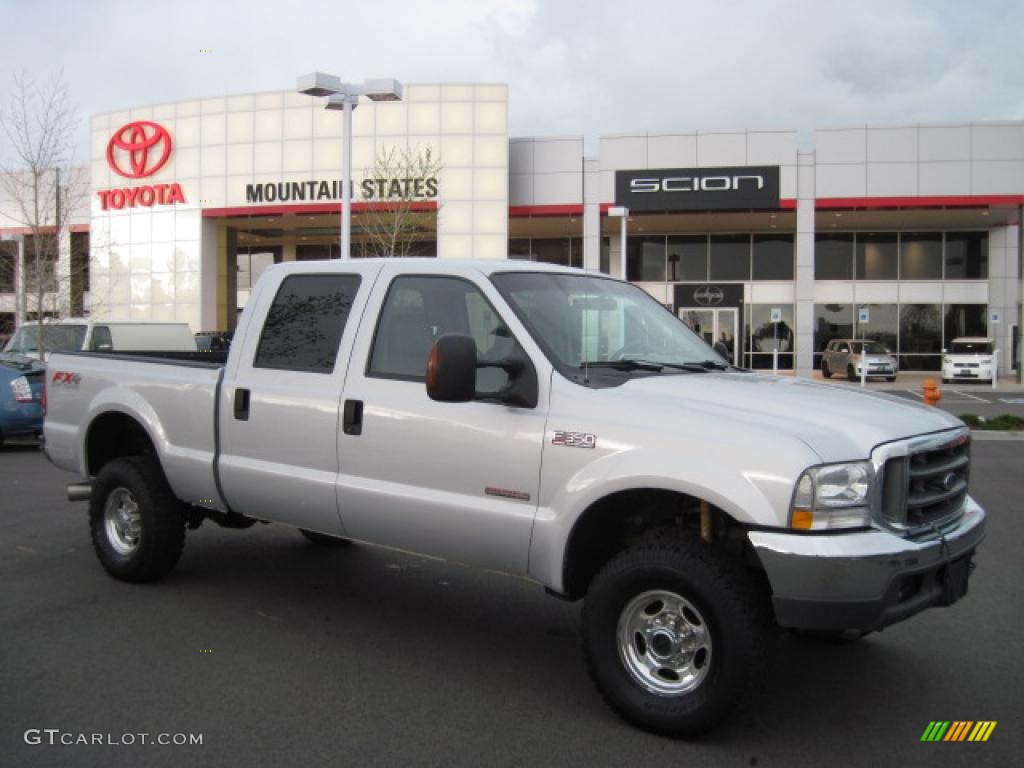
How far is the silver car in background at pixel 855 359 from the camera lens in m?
32.2

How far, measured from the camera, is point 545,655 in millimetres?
4793

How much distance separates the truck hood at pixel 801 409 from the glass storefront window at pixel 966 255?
37.1 metres

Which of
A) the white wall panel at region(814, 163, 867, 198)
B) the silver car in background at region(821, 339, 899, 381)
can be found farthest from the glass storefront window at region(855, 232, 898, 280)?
the white wall panel at region(814, 163, 867, 198)

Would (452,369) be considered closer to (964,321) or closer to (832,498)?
(832,498)

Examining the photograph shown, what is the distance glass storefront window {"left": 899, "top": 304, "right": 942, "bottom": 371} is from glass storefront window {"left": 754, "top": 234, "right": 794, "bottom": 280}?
488 centimetres

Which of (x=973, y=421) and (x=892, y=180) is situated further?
(x=892, y=180)

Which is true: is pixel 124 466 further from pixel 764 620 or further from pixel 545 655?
pixel 764 620

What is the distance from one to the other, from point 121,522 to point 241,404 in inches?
62.4

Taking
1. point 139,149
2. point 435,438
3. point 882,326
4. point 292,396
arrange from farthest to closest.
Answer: point 882,326 < point 139,149 < point 292,396 < point 435,438

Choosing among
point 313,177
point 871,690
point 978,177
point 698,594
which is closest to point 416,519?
point 698,594

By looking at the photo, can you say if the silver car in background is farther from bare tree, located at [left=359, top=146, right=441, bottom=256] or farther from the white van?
the white van

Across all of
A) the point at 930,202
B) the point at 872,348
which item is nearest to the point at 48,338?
the point at 872,348

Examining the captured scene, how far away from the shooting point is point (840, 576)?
3322 mm

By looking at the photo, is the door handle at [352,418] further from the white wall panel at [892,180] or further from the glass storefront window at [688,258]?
the glass storefront window at [688,258]
